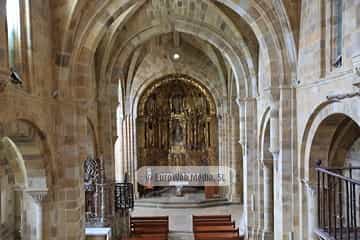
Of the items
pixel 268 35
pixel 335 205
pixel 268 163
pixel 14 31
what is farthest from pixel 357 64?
pixel 268 163

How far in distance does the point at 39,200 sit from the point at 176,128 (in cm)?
1575

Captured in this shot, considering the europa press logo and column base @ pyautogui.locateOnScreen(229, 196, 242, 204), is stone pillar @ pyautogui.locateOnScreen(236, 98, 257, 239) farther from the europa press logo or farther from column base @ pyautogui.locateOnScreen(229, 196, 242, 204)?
the europa press logo

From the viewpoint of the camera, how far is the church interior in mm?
7055

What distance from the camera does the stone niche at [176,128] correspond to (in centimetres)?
2334

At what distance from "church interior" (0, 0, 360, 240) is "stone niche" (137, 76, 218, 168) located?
429 cm

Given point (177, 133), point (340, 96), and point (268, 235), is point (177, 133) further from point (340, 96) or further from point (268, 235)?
point (340, 96)

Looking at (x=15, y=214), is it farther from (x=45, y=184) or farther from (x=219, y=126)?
(x=219, y=126)

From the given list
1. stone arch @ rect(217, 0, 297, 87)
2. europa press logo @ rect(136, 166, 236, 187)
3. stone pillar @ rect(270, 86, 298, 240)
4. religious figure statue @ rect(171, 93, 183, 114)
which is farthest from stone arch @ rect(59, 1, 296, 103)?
religious figure statue @ rect(171, 93, 183, 114)

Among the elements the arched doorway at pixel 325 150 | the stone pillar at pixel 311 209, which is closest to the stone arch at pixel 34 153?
the arched doorway at pixel 325 150

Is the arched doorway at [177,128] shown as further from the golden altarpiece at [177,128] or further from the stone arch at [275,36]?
the stone arch at [275,36]

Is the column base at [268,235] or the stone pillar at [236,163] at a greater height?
the stone pillar at [236,163]

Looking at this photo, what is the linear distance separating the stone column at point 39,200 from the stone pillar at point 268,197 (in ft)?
25.1

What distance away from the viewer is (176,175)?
23.4 meters

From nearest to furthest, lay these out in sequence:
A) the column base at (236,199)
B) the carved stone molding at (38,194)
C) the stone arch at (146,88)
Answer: the carved stone molding at (38,194)
the column base at (236,199)
the stone arch at (146,88)
